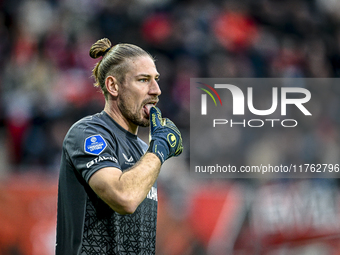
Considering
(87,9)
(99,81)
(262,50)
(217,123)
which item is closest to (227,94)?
(217,123)

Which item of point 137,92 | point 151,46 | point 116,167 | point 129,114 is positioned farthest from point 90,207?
point 151,46

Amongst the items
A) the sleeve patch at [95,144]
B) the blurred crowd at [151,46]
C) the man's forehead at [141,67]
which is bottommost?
the sleeve patch at [95,144]

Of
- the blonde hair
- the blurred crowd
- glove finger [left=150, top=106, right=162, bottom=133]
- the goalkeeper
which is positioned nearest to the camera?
the goalkeeper

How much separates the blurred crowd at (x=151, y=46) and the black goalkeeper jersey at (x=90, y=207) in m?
4.76

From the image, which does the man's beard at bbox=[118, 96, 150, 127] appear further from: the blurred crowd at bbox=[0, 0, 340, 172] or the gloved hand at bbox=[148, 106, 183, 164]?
the blurred crowd at bbox=[0, 0, 340, 172]

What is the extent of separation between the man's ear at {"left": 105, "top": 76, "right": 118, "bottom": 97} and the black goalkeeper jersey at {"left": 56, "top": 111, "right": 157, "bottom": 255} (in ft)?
1.13

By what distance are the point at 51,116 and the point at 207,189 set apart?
318cm

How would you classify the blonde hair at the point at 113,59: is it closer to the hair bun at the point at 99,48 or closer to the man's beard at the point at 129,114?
the hair bun at the point at 99,48

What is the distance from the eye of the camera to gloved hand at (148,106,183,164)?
2.67m

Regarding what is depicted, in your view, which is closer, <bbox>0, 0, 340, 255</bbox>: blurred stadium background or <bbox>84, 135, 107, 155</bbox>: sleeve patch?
<bbox>84, 135, 107, 155</bbox>: sleeve patch

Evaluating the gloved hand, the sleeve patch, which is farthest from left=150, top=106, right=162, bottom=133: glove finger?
the sleeve patch

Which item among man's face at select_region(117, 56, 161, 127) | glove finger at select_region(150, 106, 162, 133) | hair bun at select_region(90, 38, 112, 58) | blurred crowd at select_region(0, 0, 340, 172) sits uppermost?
blurred crowd at select_region(0, 0, 340, 172)

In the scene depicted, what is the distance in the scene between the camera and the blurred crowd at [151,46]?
7730mm

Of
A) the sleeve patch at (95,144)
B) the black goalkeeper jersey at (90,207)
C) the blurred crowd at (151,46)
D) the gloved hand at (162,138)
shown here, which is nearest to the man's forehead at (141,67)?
the gloved hand at (162,138)
